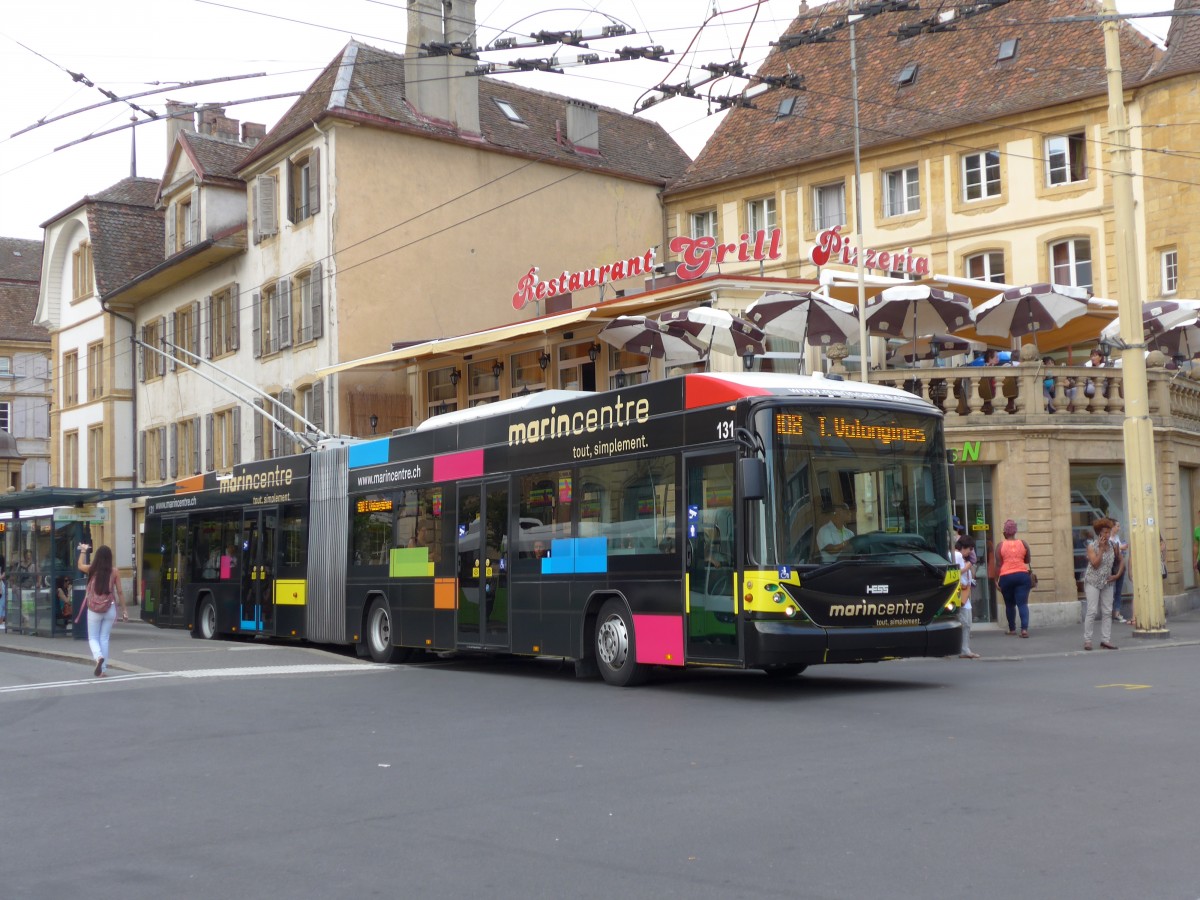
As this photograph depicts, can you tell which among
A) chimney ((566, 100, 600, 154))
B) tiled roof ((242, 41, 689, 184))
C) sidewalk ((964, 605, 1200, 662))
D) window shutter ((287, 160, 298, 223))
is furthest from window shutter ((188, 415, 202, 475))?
sidewalk ((964, 605, 1200, 662))

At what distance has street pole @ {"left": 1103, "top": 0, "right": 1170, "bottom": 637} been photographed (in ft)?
67.8

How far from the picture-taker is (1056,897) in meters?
6.03

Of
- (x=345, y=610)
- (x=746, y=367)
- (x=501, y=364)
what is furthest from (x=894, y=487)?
(x=501, y=364)

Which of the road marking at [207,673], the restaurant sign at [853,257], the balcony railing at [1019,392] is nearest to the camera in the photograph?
the road marking at [207,673]

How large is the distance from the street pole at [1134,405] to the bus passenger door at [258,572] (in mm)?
13184

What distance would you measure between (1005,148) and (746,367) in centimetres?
1303

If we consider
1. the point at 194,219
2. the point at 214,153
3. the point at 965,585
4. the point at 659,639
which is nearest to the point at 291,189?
the point at 194,219

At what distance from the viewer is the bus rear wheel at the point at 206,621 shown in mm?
26969

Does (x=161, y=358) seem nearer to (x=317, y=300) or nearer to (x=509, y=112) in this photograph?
(x=317, y=300)

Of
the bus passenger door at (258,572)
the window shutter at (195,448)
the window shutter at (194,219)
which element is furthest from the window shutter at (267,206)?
the bus passenger door at (258,572)

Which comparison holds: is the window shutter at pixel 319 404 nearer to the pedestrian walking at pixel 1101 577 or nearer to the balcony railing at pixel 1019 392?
the balcony railing at pixel 1019 392

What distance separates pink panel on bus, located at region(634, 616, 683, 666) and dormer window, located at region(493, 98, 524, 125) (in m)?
29.8

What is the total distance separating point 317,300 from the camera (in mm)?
38438

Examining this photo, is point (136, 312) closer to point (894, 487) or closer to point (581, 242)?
point (581, 242)
